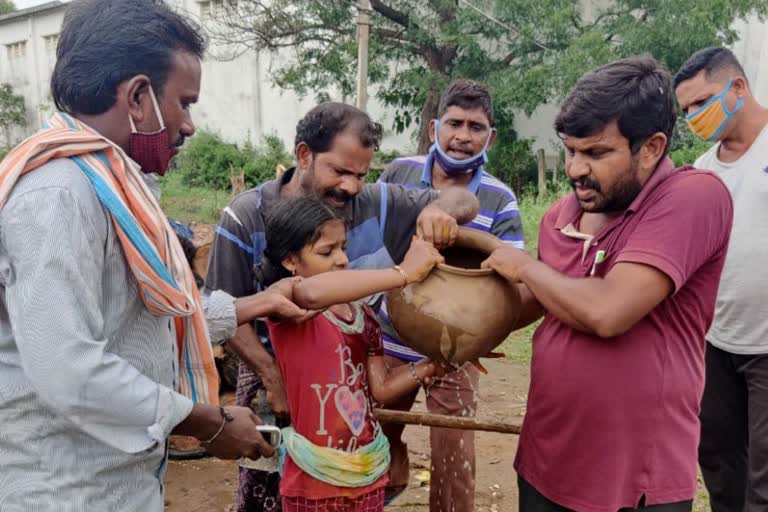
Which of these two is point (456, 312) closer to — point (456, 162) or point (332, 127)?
point (332, 127)

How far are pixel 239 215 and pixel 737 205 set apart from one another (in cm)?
234

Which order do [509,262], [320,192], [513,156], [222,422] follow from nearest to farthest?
[222,422], [509,262], [320,192], [513,156]

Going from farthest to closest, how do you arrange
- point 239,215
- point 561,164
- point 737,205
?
point 561,164 → point 737,205 → point 239,215

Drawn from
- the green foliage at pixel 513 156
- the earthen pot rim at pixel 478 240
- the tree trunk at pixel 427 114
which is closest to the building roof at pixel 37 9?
the tree trunk at pixel 427 114

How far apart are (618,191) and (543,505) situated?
1041 millimetres

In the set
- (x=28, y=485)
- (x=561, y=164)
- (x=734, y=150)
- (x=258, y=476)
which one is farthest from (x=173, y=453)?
(x=561, y=164)

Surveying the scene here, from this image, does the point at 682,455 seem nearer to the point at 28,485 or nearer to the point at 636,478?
the point at 636,478

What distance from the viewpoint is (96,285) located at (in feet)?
4.78

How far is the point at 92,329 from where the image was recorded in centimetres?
145

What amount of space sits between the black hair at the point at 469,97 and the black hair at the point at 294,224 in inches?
64.0

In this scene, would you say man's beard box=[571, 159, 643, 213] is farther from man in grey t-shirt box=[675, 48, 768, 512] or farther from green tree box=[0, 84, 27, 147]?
green tree box=[0, 84, 27, 147]

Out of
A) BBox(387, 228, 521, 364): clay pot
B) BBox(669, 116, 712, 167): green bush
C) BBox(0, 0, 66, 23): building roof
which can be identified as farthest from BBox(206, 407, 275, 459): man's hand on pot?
BBox(0, 0, 66, 23): building roof

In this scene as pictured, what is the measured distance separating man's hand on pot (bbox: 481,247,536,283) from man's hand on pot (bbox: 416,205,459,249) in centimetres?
28

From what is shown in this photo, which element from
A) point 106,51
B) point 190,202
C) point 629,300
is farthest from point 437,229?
point 190,202
